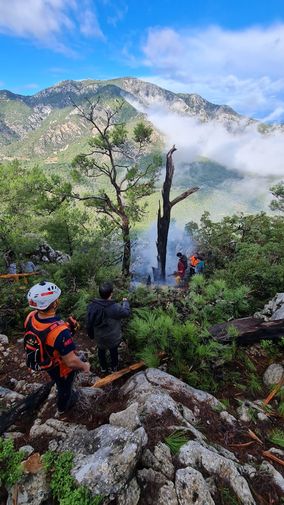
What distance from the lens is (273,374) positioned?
18.0 feet

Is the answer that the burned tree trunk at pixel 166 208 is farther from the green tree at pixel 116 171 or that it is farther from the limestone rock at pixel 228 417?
the limestone rock at pixel 228 417

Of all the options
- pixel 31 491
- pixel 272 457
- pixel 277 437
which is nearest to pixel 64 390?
pixel 31 491

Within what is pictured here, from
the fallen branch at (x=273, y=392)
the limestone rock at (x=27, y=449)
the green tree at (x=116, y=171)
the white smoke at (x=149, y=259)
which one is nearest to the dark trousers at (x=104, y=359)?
the limestone rock at (x=27, y=449)

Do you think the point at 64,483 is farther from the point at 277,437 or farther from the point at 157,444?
the point at 277,437

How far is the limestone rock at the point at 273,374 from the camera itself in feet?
17.8

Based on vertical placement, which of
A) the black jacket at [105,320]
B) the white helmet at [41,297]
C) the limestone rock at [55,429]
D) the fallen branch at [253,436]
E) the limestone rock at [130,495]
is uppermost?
the white helmet at [41,297]

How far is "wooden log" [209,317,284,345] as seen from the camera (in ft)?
19.8

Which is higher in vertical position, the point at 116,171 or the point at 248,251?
the point at 116,171

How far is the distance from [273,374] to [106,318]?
10.2ft

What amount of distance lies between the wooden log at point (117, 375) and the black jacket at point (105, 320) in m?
0.46

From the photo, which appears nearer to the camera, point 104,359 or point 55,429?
point 55,429

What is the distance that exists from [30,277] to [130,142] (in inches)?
573

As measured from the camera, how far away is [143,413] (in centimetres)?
372

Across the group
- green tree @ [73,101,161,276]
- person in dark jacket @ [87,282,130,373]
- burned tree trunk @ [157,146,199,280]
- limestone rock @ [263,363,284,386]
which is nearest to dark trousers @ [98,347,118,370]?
person in dark jacket @ [87,282,130,373]
